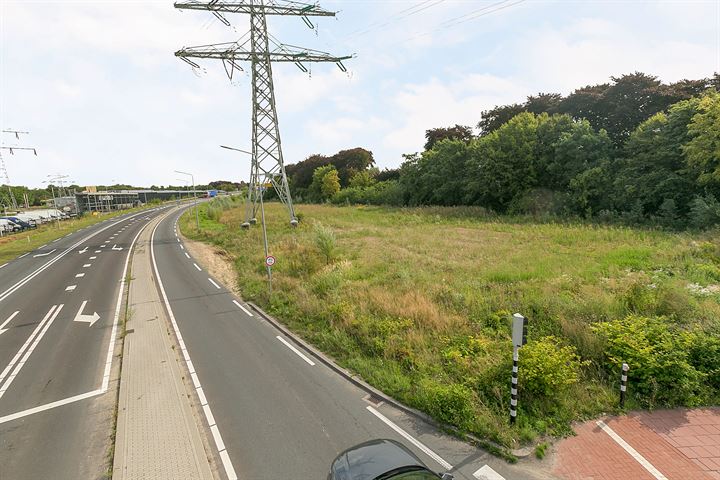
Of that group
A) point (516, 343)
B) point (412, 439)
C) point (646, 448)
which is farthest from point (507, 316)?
point (412, 439)

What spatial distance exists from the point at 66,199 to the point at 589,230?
423 feet

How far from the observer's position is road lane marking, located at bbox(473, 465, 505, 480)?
626 centimetres

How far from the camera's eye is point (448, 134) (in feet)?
219

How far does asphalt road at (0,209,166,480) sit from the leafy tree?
59036 mm

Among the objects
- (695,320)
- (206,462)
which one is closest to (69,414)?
(206,462)

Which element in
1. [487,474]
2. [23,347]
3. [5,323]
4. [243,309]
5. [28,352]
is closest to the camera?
[487,474]

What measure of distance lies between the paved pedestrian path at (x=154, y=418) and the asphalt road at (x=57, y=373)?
41cm

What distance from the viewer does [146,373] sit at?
10188 millimetres

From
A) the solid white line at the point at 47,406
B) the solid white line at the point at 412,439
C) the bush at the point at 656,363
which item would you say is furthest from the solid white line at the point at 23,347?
the bush at the point at 656,363

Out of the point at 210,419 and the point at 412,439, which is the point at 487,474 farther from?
the point at 210,419

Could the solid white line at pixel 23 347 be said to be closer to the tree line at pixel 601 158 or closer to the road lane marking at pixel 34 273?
the road lane marking at pixel 34 273

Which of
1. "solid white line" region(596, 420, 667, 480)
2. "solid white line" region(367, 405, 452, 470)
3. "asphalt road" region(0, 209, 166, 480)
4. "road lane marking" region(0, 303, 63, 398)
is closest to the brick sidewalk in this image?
"solid white line" region(596, 420, 667, 480)

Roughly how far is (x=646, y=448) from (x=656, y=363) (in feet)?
7.97

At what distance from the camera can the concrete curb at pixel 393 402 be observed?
267 inches
